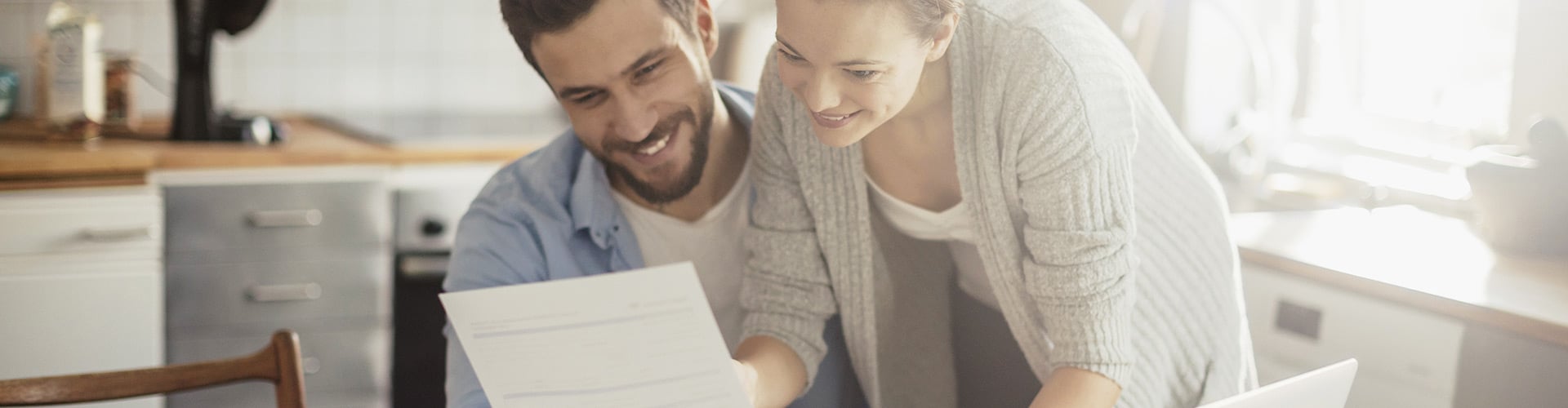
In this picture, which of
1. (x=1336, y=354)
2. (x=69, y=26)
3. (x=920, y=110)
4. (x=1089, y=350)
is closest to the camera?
(x=1089, y=350)

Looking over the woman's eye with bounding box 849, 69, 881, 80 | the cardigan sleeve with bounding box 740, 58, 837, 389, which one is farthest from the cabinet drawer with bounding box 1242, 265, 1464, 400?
the woman's eye with bounding box 849, 69, 881, 80

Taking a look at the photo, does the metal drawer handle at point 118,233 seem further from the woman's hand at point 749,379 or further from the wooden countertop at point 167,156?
the woman's hand at point 749,379

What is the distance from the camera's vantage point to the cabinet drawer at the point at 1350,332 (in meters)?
1.38

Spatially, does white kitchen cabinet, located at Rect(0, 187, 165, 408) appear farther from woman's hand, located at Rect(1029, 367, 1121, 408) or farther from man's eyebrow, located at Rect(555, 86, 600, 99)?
woman's hand, located at Rect(1029, 367, 1121, 408)

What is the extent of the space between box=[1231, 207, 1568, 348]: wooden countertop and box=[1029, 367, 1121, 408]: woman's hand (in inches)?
22.7

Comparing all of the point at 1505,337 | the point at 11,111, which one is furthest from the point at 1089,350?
the point at 11,111

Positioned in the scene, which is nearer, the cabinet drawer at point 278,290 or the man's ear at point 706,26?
the man's ear at point 706,26

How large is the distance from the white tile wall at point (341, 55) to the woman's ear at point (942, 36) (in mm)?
2054

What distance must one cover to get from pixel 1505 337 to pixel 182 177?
1967 mm

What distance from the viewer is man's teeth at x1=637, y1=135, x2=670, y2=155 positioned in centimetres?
121

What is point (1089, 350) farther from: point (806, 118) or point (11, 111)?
point (11, 111)

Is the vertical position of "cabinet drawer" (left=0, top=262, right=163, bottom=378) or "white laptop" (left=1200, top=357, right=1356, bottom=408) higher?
"white laptop" (left=1200, top=357, right=1356, bottom=408)

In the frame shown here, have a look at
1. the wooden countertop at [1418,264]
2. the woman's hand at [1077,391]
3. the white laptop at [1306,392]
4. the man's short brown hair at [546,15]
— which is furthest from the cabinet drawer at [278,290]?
the white laptop at [1306,392]

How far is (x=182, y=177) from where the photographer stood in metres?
2.09
